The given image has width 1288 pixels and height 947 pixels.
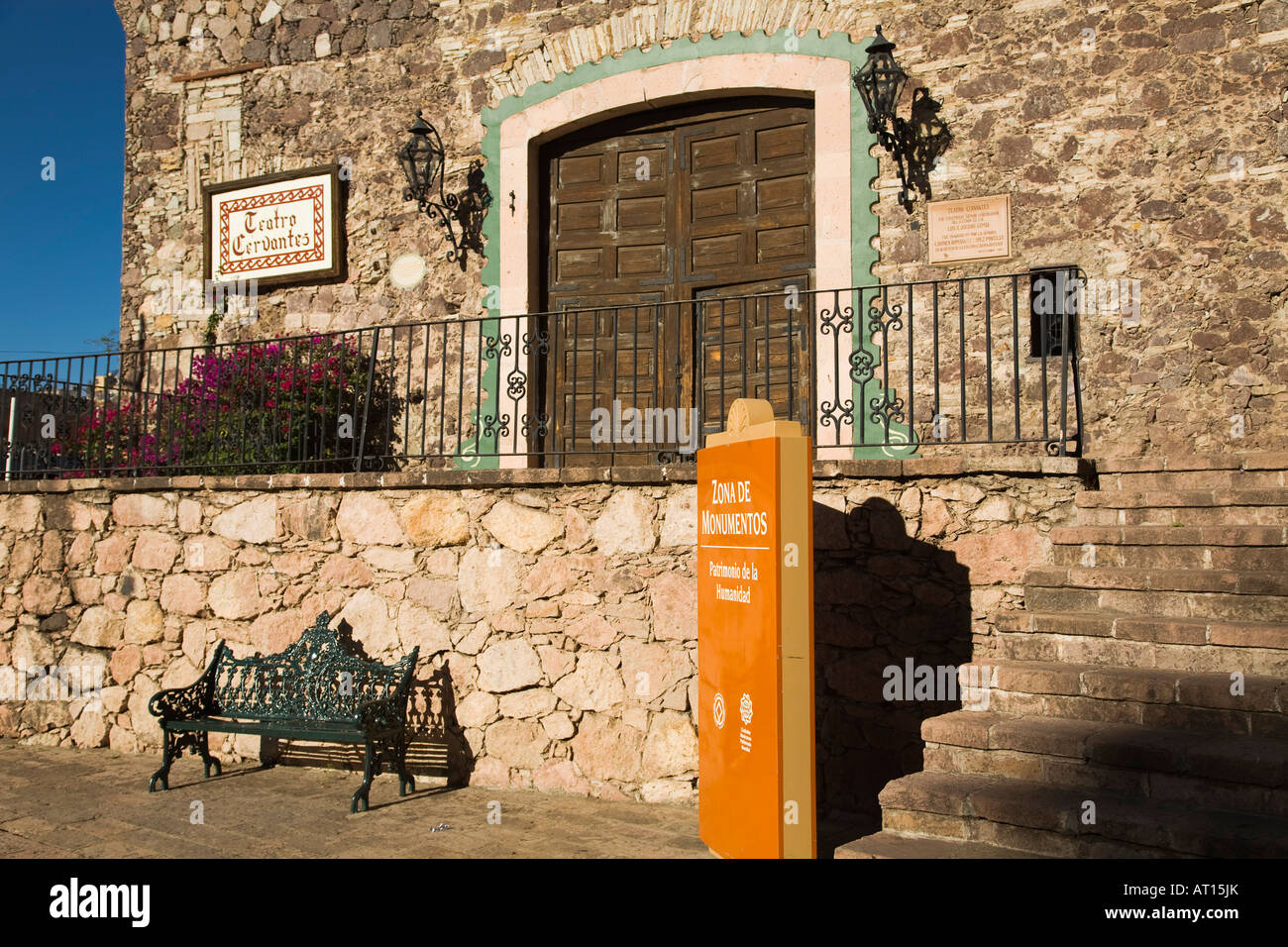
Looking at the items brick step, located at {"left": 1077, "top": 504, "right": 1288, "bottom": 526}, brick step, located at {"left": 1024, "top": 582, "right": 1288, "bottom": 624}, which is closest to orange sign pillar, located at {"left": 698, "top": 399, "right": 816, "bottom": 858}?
brick step, located at {"left": 1024, "top": 582, "right": 1288, "bottom": 624}

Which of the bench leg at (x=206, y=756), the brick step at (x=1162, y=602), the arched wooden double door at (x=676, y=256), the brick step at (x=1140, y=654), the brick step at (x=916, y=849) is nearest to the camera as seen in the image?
the brick step at (x=916, y=849)

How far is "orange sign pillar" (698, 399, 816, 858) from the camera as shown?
12.2 feet

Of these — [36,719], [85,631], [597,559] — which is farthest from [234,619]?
[597,559]

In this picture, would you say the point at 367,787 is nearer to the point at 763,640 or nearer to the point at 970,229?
the point at 763,640

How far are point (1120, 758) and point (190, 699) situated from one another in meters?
4.75

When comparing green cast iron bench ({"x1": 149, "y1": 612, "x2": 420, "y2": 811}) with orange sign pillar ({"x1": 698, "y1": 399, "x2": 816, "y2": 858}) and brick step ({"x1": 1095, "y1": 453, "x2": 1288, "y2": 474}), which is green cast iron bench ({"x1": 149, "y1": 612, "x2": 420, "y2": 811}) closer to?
orange sign pillar ({"x1": 698, "y1": 399, "x2": 816, "y2": 858})

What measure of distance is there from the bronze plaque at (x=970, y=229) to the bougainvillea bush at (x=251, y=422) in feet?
12.8

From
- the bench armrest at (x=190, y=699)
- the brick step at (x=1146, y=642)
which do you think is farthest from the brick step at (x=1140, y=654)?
the bench armrest at (x=190, y=699)

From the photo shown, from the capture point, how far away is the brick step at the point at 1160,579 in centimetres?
397

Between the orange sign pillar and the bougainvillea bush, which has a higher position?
the bougainvillea bush

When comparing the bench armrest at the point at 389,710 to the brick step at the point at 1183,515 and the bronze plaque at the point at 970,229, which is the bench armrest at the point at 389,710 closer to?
the brick step at the point at 1183,515

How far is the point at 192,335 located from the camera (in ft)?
29.4

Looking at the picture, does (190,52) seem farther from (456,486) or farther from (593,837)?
(593,837)

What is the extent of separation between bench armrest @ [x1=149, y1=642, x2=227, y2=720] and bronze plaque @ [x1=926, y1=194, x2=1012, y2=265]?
200 inches
